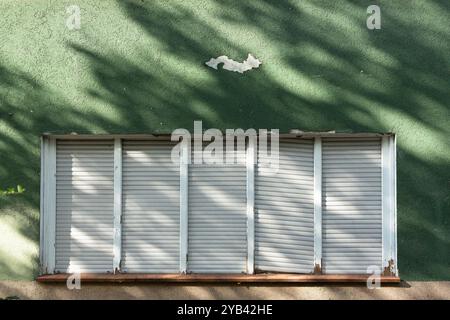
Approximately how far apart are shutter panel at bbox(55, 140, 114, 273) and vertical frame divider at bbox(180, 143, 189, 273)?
63 centimetres

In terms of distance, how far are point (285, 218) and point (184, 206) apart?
908 millimetres

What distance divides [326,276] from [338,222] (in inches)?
19.3

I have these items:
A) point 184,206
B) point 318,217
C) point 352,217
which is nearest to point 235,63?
point 184,206

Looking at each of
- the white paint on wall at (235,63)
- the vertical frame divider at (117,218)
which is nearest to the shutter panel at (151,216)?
the vertical frame divider at (117,218)

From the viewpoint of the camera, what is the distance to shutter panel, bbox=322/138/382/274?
5.35m

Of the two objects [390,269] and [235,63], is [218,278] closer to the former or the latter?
[390,269]

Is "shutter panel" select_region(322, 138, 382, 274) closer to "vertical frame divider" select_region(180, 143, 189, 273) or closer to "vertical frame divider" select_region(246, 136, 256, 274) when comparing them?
"vertical frame divider" select_region(246, 136, 256, 274)

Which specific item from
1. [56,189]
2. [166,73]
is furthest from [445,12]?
[56,189]

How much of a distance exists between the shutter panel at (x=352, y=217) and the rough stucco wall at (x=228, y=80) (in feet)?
0.73

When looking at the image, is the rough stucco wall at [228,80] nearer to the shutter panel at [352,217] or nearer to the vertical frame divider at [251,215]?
the shutter panel at [352,217]

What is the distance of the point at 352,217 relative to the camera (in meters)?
5.37

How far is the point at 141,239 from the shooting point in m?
5.41

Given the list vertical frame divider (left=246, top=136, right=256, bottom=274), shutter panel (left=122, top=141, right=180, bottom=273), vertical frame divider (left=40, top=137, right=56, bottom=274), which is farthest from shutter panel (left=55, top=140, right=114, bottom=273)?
vertical frame divider (left=246, top=136, right=256, bottom=274)
